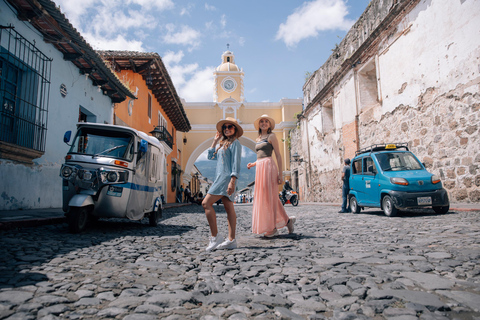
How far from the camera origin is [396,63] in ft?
37.0

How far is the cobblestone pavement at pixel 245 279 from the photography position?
5.85ft

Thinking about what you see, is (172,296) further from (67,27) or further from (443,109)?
(443,109)

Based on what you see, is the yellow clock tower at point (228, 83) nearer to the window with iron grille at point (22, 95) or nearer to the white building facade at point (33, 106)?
the white building facade at point (33, 106)

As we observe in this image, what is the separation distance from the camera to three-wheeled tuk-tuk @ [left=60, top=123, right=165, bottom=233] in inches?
202

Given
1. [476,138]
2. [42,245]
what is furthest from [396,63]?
[42,245]

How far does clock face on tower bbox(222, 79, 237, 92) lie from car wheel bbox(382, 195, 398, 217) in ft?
116

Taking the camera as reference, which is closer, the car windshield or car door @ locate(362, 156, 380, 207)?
the car windshield

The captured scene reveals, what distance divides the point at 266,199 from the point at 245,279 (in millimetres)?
Result: 2101

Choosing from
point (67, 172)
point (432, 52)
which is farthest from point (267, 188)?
point (432, 52)

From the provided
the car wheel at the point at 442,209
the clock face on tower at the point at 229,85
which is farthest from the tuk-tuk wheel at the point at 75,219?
the clock face on tower at the point at 229,85

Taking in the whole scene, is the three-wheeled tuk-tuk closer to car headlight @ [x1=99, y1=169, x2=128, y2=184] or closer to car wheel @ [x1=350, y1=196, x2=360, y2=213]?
car headlight @ [x1=99, y1=169, x2=128, y2=184]

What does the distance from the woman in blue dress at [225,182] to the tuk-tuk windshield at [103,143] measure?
2.28 metres

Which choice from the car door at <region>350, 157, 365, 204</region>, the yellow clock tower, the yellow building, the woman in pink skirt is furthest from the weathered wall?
the yellow clock tower

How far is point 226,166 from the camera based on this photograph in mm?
3924
